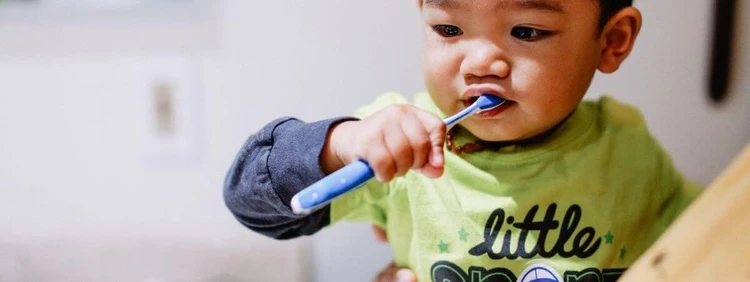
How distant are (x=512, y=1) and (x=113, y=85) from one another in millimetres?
638

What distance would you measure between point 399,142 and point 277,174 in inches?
5.6

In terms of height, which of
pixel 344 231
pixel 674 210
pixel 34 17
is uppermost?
pixel 34 17

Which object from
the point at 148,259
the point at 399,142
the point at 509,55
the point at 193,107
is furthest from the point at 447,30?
the point at 148,259

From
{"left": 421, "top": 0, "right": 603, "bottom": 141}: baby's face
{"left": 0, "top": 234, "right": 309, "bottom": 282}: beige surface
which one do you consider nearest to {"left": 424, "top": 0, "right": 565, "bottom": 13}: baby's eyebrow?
{"left": 421, "top": 0, "right": 603, "bottom": 141}: baby's face

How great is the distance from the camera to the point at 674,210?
0.73 m

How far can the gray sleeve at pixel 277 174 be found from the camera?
573mm

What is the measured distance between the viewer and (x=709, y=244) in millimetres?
400

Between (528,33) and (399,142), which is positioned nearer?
(399,142)

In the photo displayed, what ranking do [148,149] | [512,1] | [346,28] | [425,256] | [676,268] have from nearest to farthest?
[676,268] → [512,1] → [425,256] → [346,28] → [148,149]

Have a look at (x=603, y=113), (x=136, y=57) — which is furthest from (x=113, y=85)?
(x=603, y=113)

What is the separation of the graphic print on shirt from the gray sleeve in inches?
5.4

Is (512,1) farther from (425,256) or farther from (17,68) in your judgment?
(17,68)

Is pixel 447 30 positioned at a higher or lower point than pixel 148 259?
higher

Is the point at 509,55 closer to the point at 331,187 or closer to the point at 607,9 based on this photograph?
the point at 607,9
